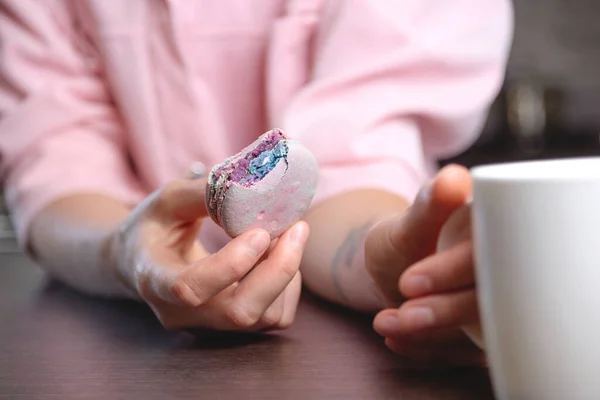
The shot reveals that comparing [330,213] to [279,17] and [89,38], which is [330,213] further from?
[89,38]

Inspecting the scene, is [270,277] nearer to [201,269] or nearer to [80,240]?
[201,269]

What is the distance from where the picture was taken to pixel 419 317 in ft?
0.82

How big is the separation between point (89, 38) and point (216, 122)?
15 cm

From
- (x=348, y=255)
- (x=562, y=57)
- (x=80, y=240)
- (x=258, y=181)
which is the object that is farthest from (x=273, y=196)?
(x=562, y=57)

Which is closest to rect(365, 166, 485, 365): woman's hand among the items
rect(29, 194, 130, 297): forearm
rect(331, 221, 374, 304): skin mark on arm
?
rect(331, 221, 374, 304): skin mark on arm

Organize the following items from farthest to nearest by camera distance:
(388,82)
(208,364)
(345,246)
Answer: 1. (388,82)
2. (345,246)
3. (208,364)

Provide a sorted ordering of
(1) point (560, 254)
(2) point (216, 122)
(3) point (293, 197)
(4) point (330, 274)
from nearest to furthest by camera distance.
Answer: (1) point (560, 254), (3) point (293, 197), (4) point (330, 274), (2) point (216, 122)

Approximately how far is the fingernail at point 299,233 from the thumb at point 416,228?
0.03 metres

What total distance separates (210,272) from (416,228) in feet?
0.28

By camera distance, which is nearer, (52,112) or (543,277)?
(543,277)

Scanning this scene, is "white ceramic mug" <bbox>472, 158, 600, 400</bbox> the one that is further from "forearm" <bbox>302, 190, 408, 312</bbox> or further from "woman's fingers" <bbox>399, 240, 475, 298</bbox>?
"forearm" <bbox>302, 190, 408, 312</bbox>

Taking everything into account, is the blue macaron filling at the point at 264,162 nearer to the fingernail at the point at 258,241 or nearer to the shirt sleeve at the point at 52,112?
the fingernail at the point at 258,241

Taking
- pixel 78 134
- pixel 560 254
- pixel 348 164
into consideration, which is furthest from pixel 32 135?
pixel 560 254

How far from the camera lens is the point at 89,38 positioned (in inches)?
25.4
